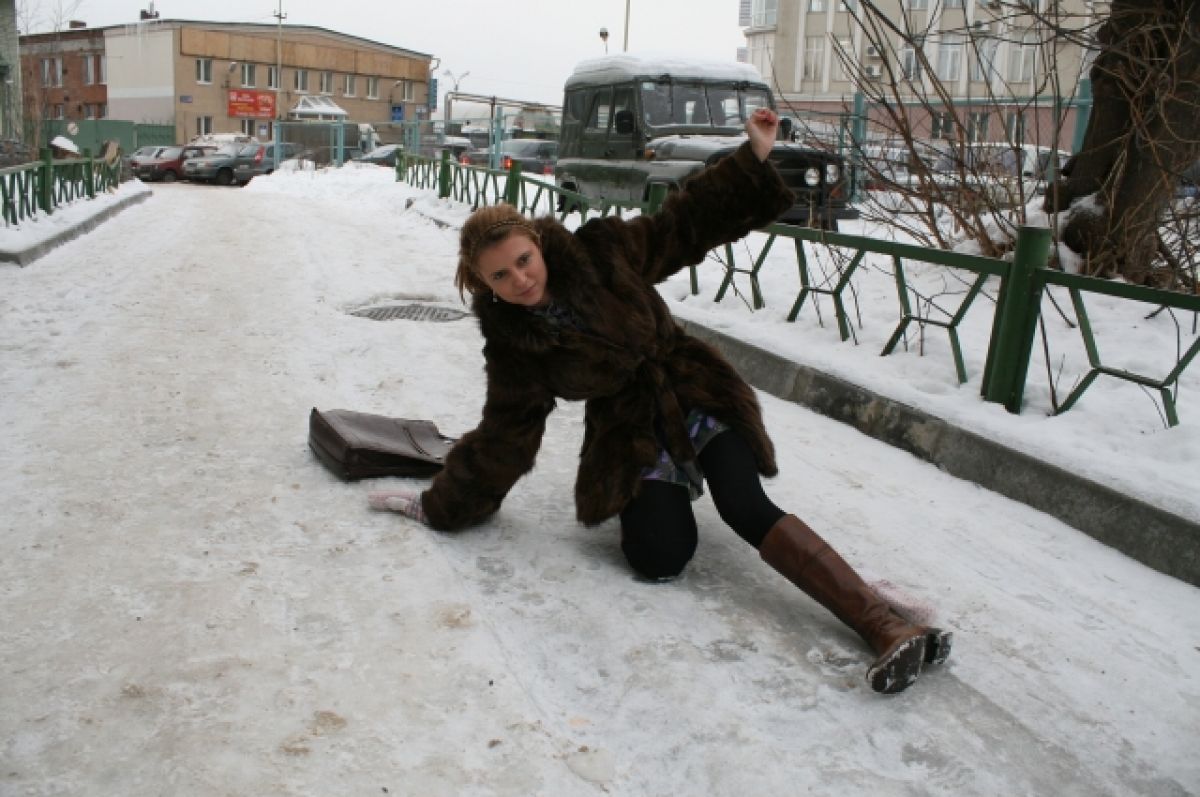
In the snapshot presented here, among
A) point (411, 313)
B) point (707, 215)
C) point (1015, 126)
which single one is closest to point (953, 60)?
point (1015, 126)

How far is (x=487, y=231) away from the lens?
309 cm

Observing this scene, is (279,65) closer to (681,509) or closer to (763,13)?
(763,13)


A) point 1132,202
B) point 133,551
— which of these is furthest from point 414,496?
point 1132,202

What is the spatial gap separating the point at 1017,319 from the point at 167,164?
32959mm

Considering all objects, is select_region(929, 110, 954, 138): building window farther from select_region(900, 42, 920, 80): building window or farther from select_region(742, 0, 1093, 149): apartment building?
select_region(900, 42, 920, 80): building window

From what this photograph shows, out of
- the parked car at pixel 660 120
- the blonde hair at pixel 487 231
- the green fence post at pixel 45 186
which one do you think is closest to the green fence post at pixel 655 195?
the parked car at pixel 660 120

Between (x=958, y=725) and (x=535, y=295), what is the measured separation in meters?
1.64

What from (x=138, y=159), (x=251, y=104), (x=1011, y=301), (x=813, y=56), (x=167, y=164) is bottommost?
(x=1011, y=301)

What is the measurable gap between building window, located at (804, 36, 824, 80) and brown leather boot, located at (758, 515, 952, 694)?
45.2m

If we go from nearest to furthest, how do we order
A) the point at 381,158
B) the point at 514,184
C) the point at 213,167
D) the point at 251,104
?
the point at 514,184 → the point at 213,167 → the point at 381,158 → the point at 251,104

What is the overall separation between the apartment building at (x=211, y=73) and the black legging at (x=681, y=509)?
55.7 metres

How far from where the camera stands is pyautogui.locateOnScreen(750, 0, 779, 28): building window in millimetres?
57031

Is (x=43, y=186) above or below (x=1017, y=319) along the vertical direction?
above

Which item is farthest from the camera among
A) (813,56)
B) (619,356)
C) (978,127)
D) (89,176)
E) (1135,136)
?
(813,56)
